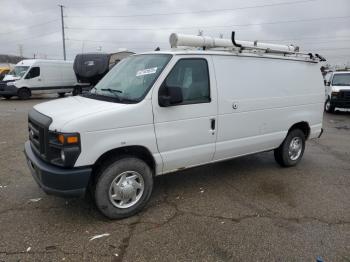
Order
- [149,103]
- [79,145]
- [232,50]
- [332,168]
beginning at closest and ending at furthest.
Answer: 1. [79,145]
2. [149,103]
3. [232,50]
4. [332,168]

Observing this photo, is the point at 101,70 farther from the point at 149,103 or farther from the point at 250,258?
the point at 250,258

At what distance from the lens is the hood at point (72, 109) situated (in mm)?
3529

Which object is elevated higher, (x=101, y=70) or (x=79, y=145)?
(x=101, y=70)

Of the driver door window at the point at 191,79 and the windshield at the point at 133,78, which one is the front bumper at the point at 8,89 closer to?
the windshield at the point at 133,78

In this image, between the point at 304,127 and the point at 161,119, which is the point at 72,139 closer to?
the point at 161,119

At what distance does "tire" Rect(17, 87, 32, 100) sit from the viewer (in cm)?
2012

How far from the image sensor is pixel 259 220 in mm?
4035

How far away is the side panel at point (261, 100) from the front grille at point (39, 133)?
7.58 ft

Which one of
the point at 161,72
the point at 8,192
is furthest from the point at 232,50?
the point at 8,192

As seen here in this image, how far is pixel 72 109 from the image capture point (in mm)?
3836

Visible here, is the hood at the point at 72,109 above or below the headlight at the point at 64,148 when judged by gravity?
above

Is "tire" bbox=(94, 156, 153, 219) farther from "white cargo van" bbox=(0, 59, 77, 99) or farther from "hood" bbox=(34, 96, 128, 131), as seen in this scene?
"white cargo van" bbox=(0, 59, 77, 99)

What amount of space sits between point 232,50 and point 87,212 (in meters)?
3.12

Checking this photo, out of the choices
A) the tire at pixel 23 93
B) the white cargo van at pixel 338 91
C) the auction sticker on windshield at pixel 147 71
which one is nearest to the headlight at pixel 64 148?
the auction sticker on windshield at pixel 147 71
